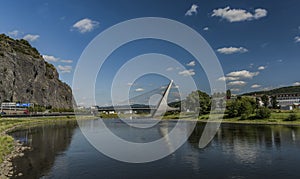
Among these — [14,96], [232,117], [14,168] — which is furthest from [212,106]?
[14,168]

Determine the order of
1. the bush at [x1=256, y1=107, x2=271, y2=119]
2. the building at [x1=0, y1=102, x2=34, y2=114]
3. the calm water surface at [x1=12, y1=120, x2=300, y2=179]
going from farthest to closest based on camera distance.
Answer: the building at [x1=0, y1=102, x2=34, y2=114], the bush at [x1=256, y1=107, x2=271, y2=119], the calm water surface at [x1=12, y1=120, x2=300, y2=179]

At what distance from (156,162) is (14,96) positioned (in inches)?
3093

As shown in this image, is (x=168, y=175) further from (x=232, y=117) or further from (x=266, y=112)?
(x=232, y=117)

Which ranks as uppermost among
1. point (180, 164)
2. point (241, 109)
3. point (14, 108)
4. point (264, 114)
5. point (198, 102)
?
point (198, 102)

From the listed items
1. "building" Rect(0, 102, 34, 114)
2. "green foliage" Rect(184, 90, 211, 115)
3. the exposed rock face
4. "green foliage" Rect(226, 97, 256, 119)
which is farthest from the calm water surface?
the exposed rock face

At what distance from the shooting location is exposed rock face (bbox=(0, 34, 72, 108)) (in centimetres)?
7862

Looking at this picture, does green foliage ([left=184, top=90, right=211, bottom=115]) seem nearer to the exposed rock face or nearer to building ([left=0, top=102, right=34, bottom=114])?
building ([left=0, top=102, right=34, bottom=114])

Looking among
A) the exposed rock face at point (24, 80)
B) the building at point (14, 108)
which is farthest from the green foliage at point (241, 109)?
the exposed rock face at point (24, 80)

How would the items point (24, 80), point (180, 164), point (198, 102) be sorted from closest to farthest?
point (180, 164)
point (198, 102)
point (24, 80)

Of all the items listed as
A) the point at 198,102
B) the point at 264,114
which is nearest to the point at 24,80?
the point at 198,102

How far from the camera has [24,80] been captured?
89188mm

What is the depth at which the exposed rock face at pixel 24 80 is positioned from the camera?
7862cm

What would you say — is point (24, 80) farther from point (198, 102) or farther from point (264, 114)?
point (264, 114)

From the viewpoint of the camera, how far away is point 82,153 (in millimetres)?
22938
